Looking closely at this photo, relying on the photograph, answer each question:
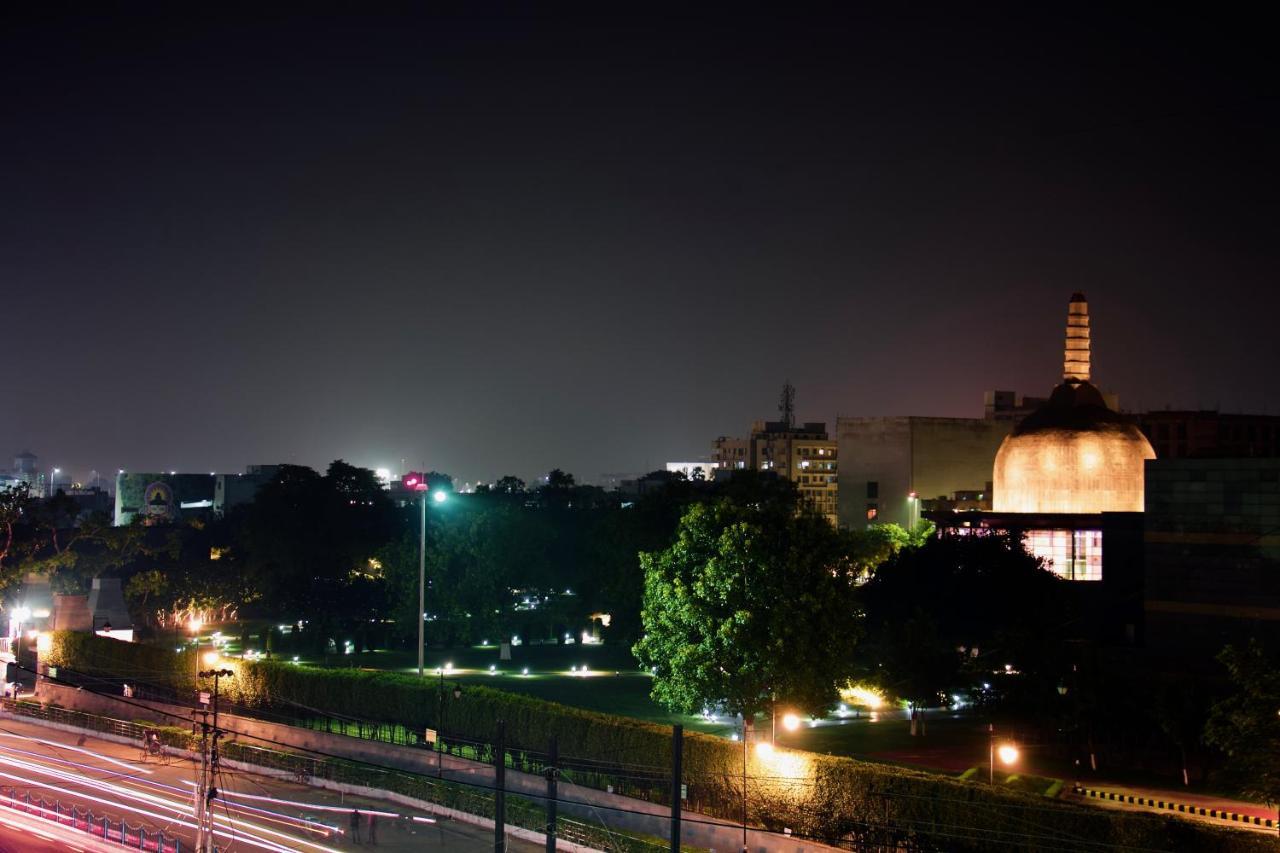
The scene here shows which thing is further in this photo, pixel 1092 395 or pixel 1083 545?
pixel 1092 395

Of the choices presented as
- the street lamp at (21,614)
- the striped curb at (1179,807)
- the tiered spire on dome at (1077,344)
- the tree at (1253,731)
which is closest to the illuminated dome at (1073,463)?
the tiered spire on dome at (1077,344)

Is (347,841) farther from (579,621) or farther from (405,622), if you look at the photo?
(579,621)

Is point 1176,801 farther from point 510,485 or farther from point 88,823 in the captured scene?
point 510,485

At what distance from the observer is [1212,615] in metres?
52.3

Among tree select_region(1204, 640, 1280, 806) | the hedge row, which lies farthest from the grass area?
tree select_region(1204, 640, 1280, 806)

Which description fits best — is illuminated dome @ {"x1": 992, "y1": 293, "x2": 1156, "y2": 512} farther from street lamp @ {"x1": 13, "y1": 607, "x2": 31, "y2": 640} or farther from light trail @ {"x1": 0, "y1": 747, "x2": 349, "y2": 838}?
street lamp @ {"x1": 13, "y1": 607, "x2": 31, "y2": 640}

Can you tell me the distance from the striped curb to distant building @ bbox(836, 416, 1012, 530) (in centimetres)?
9841

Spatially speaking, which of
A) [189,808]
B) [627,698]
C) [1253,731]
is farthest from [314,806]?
[1253,731]

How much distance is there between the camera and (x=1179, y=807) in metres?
37.1

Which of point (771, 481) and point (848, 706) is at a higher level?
point (771, 481)

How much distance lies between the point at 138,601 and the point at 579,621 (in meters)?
28.9

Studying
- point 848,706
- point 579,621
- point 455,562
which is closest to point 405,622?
point 455,562

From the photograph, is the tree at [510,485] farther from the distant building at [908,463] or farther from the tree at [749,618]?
the tree at [749,618]

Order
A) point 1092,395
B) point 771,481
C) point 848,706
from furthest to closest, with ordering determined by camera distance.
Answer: point 1092,395 → point 771,481 → point 848,706
